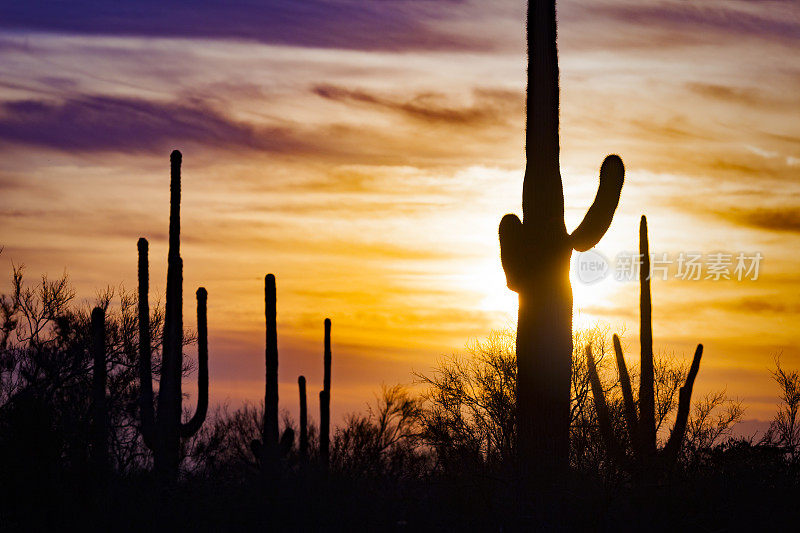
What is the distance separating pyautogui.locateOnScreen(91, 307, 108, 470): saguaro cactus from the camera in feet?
50.7

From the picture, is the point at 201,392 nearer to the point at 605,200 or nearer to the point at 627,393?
the point at 627,393

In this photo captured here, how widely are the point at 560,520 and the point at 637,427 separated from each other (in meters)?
7.85

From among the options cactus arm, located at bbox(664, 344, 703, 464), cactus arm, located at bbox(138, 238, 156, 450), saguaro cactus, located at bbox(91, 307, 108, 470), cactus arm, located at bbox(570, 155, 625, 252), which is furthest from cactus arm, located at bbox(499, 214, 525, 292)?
cactus arm, located at bbox(138, 238, 156, 450)

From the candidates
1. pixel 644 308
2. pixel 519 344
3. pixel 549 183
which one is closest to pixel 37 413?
pixel 519 344

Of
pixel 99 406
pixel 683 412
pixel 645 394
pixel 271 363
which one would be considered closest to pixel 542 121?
pixel 645 394

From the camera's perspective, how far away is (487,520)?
32.6ft

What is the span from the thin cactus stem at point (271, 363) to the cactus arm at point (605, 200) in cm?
1095

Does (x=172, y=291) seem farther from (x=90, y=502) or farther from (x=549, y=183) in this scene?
(x=549, y=183)

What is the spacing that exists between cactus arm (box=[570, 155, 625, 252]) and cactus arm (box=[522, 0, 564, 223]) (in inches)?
27.7

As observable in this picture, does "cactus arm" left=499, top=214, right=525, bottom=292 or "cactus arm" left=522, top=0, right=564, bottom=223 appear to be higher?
"cactus arm" left=522, top=0, right=564, bottom=223

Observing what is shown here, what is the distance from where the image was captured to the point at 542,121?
13109 millimetres

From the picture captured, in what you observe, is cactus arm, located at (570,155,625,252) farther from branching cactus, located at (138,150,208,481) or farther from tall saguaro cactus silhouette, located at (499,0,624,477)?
branching cactus, located at (138,150,208,481)

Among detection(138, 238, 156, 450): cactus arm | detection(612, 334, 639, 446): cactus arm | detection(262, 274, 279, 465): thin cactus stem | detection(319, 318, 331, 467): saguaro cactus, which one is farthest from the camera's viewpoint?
detection(319, 318, 331, 467): saguaro cactus

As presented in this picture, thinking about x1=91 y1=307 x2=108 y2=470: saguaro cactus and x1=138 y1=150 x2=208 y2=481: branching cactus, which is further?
x1=138 y1=150 x2=208 y2=481: branching cactus
